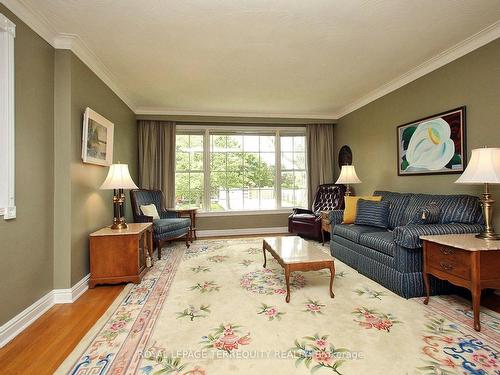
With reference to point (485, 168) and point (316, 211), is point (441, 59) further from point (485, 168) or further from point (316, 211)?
point (316, 211)

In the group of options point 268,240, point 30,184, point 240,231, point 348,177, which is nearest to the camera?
point 30,184

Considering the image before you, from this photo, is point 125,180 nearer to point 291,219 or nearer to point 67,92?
point 67,92

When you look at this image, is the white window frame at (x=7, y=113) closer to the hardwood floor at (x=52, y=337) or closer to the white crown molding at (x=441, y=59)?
the hardwood floor at (x=52, y=337)

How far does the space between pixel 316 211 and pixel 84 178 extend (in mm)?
3953

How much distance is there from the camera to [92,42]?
2656mm

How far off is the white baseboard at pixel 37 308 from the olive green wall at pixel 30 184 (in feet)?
0.16

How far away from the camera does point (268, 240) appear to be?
3.25 meters

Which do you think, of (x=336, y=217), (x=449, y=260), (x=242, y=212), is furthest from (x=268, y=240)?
(x=242, y=212)

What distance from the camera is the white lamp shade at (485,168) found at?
6.79 feet

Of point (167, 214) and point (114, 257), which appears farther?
point (167, 214)

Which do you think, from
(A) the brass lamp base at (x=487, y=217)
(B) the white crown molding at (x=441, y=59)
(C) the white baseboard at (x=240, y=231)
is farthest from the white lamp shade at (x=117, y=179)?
(B) the white crown molding at (x=441, y=59)

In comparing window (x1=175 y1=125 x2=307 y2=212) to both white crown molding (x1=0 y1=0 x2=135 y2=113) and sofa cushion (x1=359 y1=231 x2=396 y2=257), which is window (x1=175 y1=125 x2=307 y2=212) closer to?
white crown molding (x1=0 y1=0 x2=135 y2=113)

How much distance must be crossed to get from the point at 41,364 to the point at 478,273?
301 centimetres

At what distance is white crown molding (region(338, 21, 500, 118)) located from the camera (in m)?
2.54
